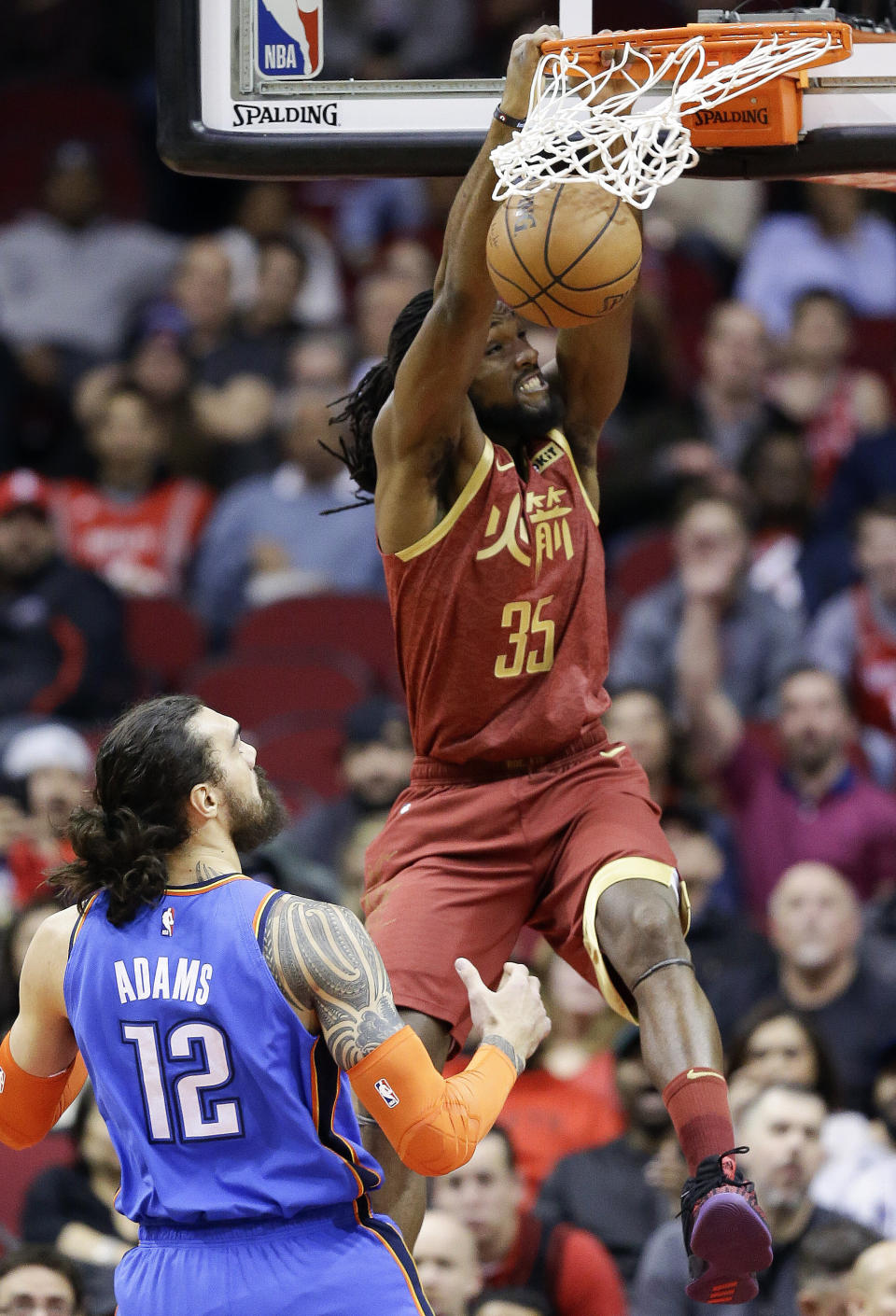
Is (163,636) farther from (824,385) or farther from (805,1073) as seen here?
(805,1073)

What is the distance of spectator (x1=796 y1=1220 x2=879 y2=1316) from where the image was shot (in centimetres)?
606

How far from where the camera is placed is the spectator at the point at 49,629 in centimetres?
980

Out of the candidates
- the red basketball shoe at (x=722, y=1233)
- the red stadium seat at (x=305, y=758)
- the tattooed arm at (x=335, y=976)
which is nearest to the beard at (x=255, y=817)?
the tattooed arm at (x=335, y=976)

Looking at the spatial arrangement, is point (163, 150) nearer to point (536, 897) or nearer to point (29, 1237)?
point (536, 897)

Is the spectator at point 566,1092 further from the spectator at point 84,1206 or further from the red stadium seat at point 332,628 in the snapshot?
the red stadium seat at point 332,628

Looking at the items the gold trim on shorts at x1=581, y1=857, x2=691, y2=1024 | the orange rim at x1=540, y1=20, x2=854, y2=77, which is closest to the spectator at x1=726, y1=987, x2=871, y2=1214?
the gold trim on shorts at x1=581, y1=857, x2=691, y2=1024

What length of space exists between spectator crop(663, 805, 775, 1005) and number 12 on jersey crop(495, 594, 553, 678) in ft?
8.85

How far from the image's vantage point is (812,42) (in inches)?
194

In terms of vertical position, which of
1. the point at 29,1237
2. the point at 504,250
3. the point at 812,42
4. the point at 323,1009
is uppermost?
the point at 812,42

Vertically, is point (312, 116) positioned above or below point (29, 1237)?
above

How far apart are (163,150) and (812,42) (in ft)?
5.68

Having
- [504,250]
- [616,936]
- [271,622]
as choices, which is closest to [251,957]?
[616,936]

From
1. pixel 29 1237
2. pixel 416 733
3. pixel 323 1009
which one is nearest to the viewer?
pixel 323 1009

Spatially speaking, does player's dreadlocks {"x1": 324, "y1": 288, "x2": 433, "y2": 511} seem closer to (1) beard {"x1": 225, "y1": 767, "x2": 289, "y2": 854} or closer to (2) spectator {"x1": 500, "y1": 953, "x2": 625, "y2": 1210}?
(1) beard {"x1": 225, "y1": 767, "x2": 289, "y2": 854}
